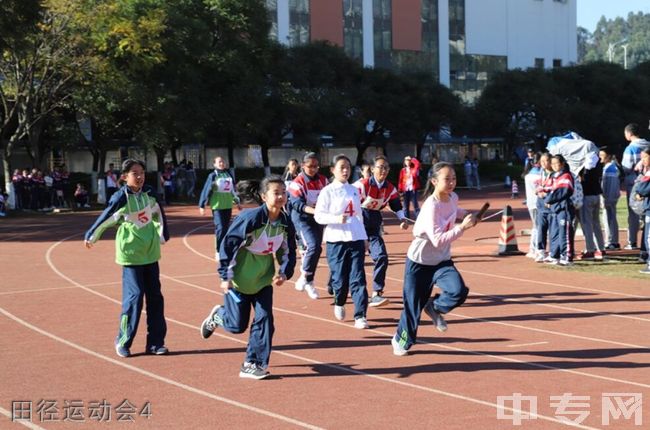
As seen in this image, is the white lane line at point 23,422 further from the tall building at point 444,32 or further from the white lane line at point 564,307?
the tall building at point 444,32

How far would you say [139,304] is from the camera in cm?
941

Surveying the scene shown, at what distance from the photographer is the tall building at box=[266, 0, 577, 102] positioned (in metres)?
68.2

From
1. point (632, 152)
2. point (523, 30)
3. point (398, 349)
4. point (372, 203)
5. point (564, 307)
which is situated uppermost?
point (523, 30)

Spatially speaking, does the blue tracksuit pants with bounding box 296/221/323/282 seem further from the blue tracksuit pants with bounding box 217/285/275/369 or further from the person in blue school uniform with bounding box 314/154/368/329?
the blue tracksuit pants with bounding box 217/285/275/369

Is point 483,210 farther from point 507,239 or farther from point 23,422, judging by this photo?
point 507,239

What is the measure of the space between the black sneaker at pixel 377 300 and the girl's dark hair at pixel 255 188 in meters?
3.97

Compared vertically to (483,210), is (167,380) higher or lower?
lower

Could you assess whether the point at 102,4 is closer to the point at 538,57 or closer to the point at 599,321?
the point at 599,321

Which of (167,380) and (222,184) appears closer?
(167,380)

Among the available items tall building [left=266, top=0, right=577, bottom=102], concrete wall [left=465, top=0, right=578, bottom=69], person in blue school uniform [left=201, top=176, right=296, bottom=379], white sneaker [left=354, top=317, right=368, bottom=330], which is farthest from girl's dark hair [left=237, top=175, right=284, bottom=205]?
concrete wall [left=465, top=0, right=578, bottom=69]

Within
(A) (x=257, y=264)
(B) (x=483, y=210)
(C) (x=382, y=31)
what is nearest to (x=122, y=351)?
(A) (x=257, y=264)

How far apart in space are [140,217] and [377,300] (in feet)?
13.0

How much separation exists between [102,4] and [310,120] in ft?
51.3

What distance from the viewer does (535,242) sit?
17.1 m
